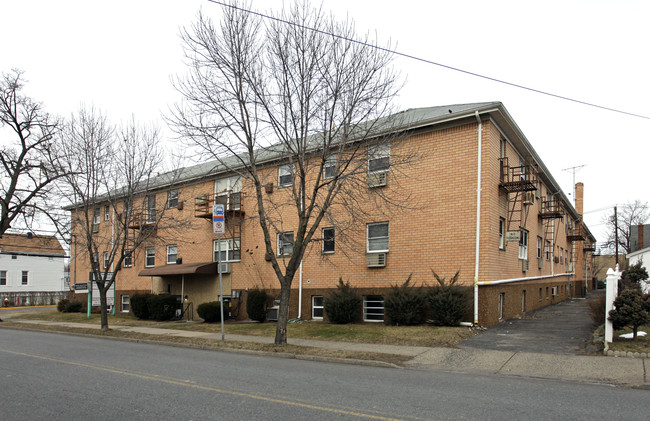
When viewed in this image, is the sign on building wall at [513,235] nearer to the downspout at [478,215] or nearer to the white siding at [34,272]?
the downspout at [478,215]

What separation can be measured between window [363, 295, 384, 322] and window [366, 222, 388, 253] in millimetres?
1746

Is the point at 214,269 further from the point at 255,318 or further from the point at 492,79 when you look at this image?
the point at 492,79

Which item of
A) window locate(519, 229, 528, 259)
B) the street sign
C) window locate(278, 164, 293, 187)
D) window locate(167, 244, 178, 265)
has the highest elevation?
window locate(278, 164, 293, 187)

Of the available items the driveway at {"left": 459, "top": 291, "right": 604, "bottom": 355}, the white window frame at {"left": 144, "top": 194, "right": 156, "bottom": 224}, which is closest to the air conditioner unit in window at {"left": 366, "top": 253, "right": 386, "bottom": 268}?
the driveway at {"left": 459, "top": 291, "right": 604, "bottom": 355}

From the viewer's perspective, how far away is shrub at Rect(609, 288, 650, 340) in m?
11.1

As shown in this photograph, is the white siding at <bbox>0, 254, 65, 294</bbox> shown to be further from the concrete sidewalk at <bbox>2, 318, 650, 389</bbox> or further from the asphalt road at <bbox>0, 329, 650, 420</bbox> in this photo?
the concrete sidewalk at <bbox>2, 318, 650, 389</bbox>

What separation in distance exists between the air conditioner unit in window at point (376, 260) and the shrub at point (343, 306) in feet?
3.63

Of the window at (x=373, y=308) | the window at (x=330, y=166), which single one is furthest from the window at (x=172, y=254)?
the window at (x=373, y=308)

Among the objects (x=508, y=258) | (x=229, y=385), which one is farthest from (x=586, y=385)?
(x=508, y=258)

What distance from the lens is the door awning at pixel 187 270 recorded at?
23.0 m

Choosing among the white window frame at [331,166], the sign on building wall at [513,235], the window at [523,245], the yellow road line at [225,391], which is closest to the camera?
the yellow road line at [225,391]

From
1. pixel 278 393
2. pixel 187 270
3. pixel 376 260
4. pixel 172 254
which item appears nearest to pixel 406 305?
pixel 376 260

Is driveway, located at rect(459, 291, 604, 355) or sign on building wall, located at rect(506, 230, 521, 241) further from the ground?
sign on building wall, located at rect(506, 230, 521, 241)

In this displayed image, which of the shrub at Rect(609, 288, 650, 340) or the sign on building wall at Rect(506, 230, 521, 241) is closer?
the shrub at Rect(609, 288, 650, 340)
